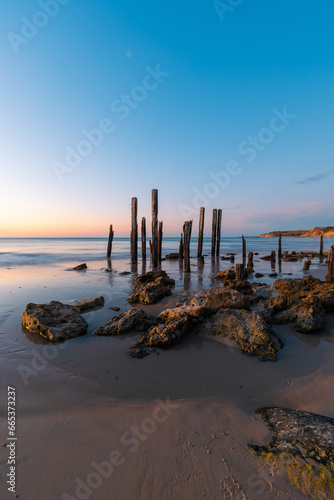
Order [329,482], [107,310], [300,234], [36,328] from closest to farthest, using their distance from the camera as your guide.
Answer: [329,482]
[36,328]
[107,310]
[300,234]

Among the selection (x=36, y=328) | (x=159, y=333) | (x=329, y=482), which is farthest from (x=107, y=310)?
(x=329, y=482)

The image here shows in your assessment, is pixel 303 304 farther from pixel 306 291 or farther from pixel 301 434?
pixel 301 434

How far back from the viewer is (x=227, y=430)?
104 inches

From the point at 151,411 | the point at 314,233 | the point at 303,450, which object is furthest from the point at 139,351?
the point at 314,233

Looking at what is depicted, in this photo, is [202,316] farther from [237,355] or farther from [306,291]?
[306,291]

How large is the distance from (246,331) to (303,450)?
2757mm

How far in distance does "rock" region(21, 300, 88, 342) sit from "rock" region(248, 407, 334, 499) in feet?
14.5

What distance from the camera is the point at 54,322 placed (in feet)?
18.4

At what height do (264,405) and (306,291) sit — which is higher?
(306,291)

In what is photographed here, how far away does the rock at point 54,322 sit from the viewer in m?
5.31

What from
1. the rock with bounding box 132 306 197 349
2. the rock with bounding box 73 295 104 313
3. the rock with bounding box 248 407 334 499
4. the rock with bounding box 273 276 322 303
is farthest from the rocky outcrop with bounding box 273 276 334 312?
the rock with bounding box 73 295 104 313

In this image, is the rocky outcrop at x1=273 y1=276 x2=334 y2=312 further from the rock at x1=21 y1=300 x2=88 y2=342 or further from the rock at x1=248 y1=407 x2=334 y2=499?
the rock at x1=21 y1=300 x2=88 y2=342

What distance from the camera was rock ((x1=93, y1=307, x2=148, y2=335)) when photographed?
218 inches

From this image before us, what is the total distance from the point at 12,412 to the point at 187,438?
7.81ft
